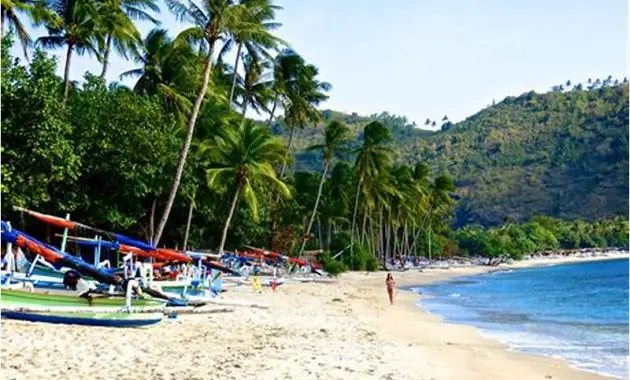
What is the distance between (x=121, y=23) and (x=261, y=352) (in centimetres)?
1946

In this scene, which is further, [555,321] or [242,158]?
[242,158]

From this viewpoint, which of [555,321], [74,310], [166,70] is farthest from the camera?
[166,70]

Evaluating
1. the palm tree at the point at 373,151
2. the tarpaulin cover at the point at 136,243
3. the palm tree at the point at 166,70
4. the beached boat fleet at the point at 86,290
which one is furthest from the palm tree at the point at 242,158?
the palm tree at the point at 373,151

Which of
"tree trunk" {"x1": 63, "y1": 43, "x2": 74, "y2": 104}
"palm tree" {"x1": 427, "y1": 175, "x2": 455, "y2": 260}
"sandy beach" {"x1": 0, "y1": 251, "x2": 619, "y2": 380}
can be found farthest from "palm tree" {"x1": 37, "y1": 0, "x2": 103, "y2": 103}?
"palm tree" {"x1": 427, "y1": 175, "x2": 455, "y2": 260}

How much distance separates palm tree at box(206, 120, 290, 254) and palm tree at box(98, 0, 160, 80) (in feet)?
18.8

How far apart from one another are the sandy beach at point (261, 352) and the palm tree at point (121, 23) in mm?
13990

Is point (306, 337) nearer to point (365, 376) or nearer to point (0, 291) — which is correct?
point (365, 376)

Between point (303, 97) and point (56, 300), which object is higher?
point (303, 97)

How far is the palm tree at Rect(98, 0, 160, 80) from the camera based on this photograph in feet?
87.4

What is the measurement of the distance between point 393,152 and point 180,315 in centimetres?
4020

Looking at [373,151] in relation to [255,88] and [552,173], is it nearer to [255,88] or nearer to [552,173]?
[255,88]

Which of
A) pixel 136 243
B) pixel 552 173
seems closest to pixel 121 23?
pixel 136 243

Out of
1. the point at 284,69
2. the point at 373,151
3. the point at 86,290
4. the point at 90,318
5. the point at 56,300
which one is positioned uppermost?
Result: the point at 284,69

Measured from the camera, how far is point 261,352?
1163 centimetres
